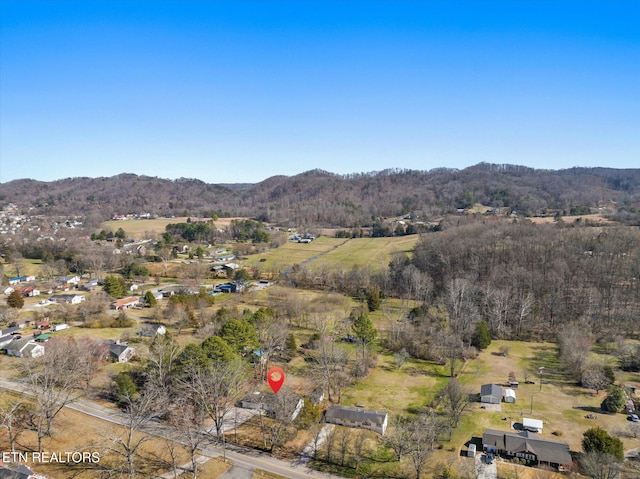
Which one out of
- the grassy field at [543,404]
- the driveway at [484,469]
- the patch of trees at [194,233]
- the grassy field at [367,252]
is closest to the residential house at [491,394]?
the grassy field at [543,404]

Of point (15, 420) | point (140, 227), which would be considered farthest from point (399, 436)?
point (140, 227)

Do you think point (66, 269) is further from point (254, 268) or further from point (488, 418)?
point (488, 418)

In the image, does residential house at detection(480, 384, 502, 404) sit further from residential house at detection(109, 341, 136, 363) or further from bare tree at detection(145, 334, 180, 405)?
residential house at detection(109, 341, 136, 363)

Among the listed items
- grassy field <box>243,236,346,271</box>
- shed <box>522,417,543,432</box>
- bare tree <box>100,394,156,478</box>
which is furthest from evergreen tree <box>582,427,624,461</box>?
grassy field <box>243,236,346,271</box>

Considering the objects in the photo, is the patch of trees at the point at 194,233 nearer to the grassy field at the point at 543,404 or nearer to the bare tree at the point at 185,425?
the bare tree at the point at 185,425

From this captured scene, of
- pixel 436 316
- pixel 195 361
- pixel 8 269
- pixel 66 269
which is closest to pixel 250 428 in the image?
pixel 195 361
